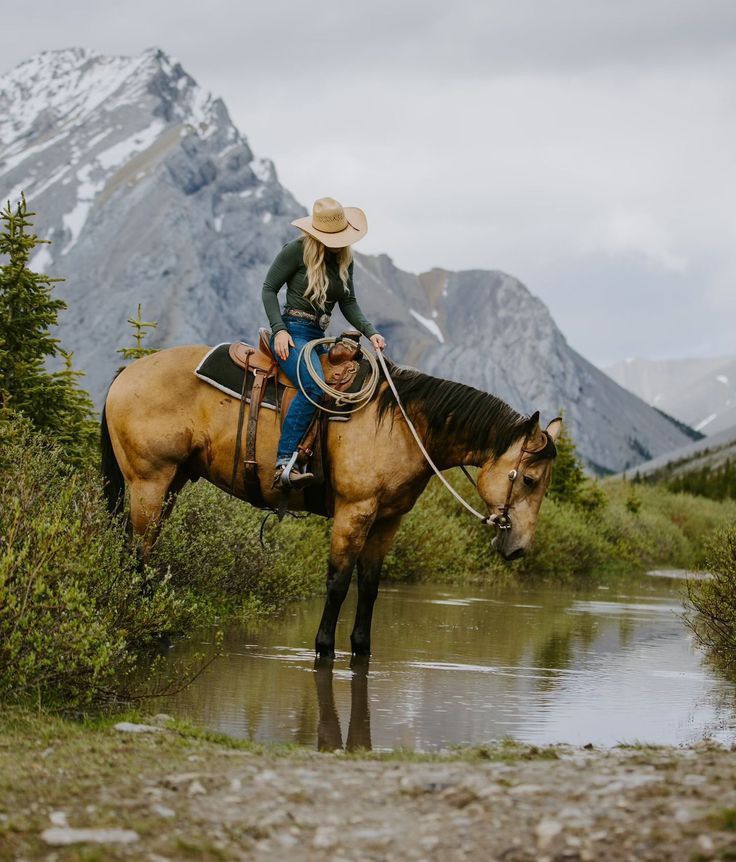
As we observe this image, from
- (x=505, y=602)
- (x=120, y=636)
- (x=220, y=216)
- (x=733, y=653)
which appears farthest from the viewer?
→ (x=220, y=216)

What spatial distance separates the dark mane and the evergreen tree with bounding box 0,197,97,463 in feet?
17.1

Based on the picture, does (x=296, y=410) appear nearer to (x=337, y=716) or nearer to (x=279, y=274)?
A: (x=279, y=274)

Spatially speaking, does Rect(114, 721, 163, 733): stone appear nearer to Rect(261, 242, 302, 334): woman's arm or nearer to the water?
the water

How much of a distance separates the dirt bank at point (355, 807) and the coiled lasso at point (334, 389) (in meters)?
3.69

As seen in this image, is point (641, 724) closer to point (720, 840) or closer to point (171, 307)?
point (720, 840)

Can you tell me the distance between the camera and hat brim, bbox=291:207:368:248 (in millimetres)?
8898

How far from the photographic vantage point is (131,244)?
575ft

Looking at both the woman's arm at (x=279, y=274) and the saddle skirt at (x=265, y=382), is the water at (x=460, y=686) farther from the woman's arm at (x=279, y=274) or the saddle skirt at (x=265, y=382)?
the woman's arm at (x=279, y=274)

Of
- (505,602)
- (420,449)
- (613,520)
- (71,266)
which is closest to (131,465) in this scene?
(420,449)

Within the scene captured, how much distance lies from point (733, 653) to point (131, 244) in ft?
562

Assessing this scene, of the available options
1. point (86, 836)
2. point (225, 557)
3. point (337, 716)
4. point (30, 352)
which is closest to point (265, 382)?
point (337, 716)

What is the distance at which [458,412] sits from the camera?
891cm

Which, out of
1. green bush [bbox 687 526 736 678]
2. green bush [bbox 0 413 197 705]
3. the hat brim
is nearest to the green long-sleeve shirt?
the hat brim

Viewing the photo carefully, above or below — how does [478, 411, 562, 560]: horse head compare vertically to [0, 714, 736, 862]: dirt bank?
above
